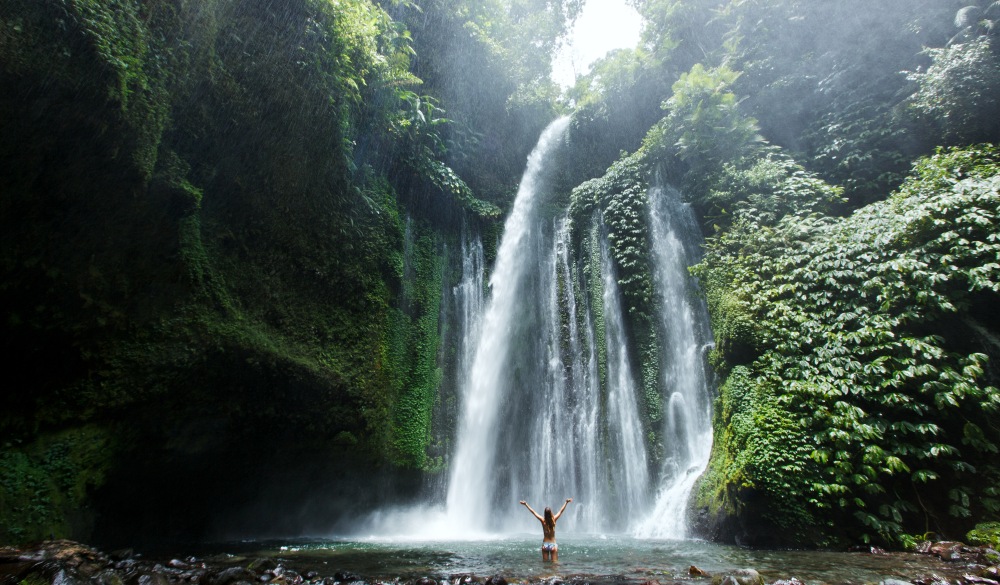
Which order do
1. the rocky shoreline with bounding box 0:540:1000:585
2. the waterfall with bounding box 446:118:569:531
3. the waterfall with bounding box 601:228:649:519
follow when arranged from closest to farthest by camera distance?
the rocky shoreline with bounding box 0:540:1000:585 < the waterfall with bounding box 601:228:649:519 < the waterfall with bounding box 446:118:569:531

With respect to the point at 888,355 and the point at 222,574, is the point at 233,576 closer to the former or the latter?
the point at 222,574

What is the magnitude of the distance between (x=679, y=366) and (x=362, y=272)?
7469 millimetres

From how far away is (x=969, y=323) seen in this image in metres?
6.86

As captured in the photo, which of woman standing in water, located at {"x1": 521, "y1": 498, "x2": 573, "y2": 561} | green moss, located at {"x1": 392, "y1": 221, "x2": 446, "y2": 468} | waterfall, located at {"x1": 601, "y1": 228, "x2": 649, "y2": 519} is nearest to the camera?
woman standing in water, located at {"x1": 521, "y1": 498, "x2": 573, "y2": 561}

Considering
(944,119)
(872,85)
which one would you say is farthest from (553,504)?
(872,85)

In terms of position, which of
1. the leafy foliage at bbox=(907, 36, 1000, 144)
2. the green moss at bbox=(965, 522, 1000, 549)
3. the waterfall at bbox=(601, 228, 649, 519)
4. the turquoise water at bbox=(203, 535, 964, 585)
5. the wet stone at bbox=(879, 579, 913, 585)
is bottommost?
the turquoise water at bbox=(203, 535, 964, 585)

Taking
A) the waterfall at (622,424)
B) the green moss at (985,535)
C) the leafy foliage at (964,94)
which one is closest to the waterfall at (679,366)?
the waterfall at (622,424)

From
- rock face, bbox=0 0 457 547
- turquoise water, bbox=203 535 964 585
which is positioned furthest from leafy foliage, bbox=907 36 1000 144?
rock face, bbox=0 0 457 547

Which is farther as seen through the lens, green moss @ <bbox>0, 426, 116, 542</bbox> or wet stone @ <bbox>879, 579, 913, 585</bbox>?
green moss @ <bbox>0, 426, 116, 542</bbox>

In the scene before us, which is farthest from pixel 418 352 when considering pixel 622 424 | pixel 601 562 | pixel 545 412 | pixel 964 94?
pixel 964 94

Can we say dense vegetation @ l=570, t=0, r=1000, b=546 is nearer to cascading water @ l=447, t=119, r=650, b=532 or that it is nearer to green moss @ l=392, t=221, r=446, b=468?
cascading water @ l=447, t=119, r=650, b=532

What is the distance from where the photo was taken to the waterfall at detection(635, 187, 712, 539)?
8664 mm

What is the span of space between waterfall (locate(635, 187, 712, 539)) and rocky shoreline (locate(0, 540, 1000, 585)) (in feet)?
12.9

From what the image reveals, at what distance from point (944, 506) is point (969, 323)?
2754mm
